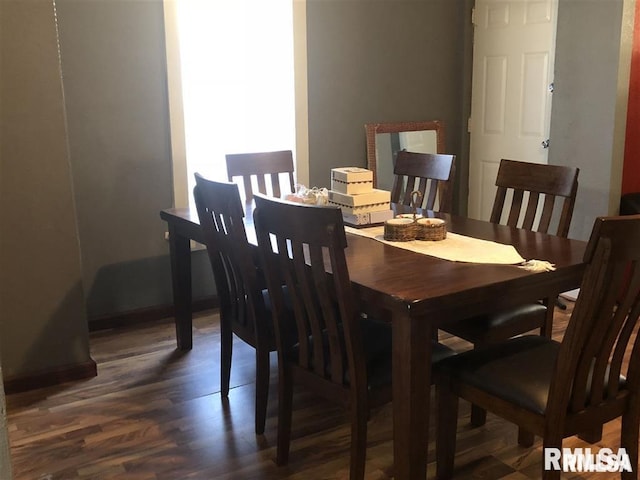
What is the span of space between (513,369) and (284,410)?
797 millimetres

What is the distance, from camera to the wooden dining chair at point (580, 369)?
1652 millimetres

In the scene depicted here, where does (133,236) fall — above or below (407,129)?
below

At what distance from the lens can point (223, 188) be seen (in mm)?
2383

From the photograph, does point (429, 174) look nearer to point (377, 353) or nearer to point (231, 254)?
point (231, 254)

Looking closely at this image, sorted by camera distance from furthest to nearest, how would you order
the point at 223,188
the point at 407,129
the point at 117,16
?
the point at 407,129 → the point at 117,16 → the point at 223,188

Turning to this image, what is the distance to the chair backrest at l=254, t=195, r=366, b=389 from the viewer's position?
6.26 ft

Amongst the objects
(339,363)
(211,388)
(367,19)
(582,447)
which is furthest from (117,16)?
(582,447)

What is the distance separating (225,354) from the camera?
284cm

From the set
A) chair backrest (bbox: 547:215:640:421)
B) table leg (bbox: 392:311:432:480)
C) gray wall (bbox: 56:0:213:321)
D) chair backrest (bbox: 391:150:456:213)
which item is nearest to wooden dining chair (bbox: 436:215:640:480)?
chair backrest (bbox: 547:215:640:421)

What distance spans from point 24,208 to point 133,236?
920 millimetres

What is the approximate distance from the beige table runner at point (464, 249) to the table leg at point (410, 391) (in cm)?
45

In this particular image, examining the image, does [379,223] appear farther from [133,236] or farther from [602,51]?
[602,51]

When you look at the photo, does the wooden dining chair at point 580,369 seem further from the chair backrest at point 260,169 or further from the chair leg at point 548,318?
the chair backrest at point 260,169

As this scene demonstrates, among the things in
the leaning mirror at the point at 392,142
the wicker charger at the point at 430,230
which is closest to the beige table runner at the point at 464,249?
the wicker charger at the point at 430,230
